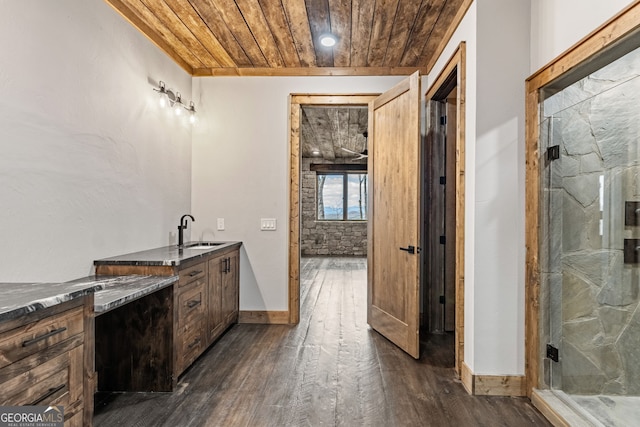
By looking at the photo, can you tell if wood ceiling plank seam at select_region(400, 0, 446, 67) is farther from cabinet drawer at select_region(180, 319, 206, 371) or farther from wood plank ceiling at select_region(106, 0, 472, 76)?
cabinet drawer at select_region(180, 319, 206, 371)

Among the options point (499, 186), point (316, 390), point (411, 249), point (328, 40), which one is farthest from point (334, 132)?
point (316, 390)

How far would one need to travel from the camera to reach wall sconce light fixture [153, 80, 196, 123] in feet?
10.3

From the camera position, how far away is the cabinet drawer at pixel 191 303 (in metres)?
2.46

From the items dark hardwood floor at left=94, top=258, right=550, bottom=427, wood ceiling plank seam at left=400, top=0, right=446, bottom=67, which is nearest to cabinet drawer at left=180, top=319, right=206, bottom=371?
dark hardwood floor at left=94, top=258, right=550, bottom=427

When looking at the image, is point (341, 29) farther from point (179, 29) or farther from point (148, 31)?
point (148, 31)

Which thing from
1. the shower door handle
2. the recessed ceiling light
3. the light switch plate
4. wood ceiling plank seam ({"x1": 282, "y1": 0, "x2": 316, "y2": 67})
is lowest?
the shower door handle

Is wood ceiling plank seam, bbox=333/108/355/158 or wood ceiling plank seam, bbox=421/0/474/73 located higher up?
wood ceiling plank seam, bbox=333/108/355/158

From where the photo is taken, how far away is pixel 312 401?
7.37 feet

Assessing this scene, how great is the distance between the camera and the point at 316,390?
2.38 m

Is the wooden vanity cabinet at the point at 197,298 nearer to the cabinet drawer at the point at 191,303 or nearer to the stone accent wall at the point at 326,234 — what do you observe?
the cabinet drawer at the point at 191,303

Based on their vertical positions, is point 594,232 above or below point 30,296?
above

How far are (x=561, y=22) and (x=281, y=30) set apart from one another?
203cm

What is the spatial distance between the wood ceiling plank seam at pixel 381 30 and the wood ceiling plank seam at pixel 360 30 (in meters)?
0.04

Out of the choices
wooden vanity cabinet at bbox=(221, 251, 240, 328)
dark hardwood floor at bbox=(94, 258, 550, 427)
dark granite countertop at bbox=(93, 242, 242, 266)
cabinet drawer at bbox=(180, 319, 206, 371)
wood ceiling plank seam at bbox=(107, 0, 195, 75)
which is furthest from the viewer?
wooden vanity cabinet at bbox=(221, 251, 240, 328)
